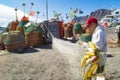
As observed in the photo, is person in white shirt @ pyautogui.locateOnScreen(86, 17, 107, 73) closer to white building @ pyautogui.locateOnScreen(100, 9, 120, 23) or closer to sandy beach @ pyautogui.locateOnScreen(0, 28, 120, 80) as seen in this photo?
sandy beach @ pyautogui.locateOnScreen(0, 28, 120, 80)

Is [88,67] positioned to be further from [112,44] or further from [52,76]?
[112,44]

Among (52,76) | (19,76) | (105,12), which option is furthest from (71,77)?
(105,12)

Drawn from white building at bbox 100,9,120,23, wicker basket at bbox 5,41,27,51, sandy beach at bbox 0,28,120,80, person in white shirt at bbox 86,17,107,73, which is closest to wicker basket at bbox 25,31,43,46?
wicker basket at bbox 5,41,27,51

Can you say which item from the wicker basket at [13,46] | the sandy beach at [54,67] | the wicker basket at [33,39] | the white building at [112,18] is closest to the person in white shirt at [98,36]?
the sandy beach at [54,67]

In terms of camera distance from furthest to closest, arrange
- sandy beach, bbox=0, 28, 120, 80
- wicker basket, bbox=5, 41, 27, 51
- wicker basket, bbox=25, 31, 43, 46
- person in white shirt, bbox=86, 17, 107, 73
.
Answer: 1. wicker basket, bbox=25, 31, 43, 46
2. wicker basket, bbox=5, 41, 27, 51
3. sandy beach, bbox=0, 28, 120, 80
4. person in white shirt, bbox=86, 17, 107, 73

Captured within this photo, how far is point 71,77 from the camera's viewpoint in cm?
913

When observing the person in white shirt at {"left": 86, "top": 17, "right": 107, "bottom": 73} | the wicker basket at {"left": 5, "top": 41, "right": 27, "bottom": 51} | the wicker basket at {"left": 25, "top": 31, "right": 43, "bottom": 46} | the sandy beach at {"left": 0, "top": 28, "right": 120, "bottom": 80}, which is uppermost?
the person in white shirt at {"left": 86, "top": 17, "right": 107, "bottom": 73}

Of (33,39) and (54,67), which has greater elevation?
(33,39)

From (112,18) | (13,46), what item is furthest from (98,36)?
(112,18)

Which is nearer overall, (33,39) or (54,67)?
(54,67)

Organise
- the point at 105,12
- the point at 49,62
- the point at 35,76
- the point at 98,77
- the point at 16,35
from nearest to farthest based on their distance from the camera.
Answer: the point at 98,77 → the point at 35,76 → the point at 49,62 → the point at 16,35 → the point at 105,12

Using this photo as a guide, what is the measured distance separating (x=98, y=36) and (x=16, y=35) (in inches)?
459

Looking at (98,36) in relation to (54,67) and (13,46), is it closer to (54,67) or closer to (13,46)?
(54,67)

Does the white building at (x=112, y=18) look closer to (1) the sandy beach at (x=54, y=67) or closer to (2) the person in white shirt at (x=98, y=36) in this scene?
(1) the sandy beach at (x=54, y=67)
